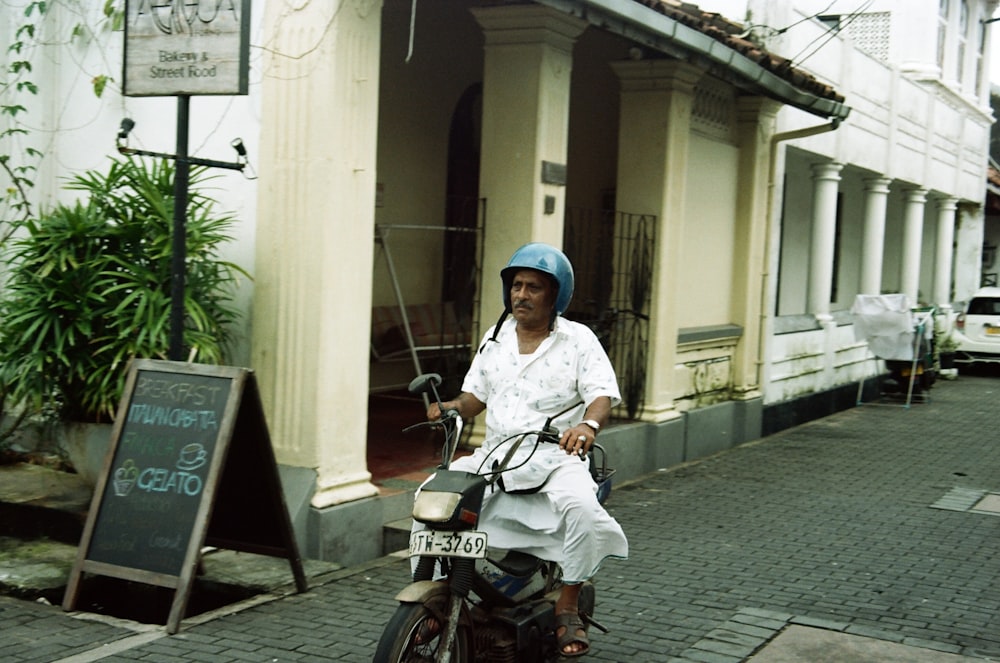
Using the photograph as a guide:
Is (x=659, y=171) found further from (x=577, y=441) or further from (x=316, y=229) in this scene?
(x=577, y=441)

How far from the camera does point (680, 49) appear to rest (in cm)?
895

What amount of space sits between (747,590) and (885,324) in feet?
34.0

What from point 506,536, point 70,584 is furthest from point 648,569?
point 70,584

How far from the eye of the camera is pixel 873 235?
17.8 m

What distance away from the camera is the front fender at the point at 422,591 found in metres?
4.05

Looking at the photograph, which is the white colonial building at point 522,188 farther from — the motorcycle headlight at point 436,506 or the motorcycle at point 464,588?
the motorcycle headlight at point 436,506

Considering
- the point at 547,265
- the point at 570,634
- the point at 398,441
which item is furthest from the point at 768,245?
the point at 570,634

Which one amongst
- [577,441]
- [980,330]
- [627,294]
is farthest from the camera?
[980,330]

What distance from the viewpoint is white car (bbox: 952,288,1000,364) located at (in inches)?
850

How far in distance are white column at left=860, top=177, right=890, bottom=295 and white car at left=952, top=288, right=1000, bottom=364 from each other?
4985 mm

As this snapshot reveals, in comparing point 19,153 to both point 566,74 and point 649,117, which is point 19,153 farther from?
point 649,117

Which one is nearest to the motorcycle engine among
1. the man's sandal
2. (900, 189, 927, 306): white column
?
the man's sandal

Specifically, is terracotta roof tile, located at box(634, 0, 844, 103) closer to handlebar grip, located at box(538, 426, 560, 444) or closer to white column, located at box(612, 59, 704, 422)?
white column, located at box(612, 59, 704, 422)

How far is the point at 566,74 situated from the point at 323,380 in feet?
11.4
